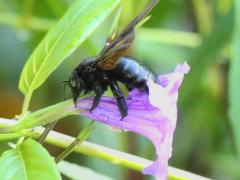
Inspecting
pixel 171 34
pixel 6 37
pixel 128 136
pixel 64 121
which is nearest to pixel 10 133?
pixel 128 136

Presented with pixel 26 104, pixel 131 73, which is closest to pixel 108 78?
pixel 131 73

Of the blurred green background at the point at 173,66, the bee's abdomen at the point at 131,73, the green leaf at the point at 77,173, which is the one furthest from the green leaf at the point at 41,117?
the blurred green background at the point at 173,66

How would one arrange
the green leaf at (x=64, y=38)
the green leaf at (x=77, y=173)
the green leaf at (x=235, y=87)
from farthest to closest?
the green leaf at (x=235, y=87) → the green leaf at (x=77, y=173) → the green leaf at (x=64, y=38)

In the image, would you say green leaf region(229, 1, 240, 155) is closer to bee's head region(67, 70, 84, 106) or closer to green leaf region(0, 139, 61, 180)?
bee's head region(67, 70, 84, 106)

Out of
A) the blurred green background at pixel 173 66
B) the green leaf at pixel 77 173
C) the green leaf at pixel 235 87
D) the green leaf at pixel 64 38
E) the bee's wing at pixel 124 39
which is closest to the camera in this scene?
the bee's wing at pixel 124 39

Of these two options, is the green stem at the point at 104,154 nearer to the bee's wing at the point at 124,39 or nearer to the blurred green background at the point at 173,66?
the bee's wing at the point at 124,39

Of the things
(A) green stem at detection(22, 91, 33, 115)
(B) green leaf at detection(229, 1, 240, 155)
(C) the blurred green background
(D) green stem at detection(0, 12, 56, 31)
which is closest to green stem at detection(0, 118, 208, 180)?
(A) green stem at detection(22, 91, 33, 115)

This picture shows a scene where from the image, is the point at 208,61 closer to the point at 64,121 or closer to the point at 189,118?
the point at 189,118
